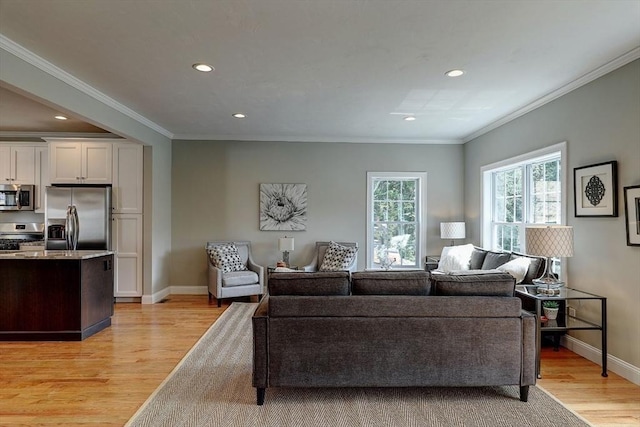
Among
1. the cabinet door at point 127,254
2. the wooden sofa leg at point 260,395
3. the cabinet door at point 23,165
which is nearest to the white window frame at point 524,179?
the wooden sofa leg at point 260,395

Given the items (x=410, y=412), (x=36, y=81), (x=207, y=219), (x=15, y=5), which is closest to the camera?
(x=15, y=5)

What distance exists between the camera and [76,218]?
4.98m

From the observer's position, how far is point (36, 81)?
3.04m

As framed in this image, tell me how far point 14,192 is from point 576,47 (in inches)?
285

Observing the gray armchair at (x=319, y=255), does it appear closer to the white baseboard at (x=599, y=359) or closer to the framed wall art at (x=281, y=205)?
the framed wall art at (x=281, y=205)

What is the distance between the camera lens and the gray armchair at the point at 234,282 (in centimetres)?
519

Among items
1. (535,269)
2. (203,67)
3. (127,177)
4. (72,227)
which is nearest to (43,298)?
(72,227)

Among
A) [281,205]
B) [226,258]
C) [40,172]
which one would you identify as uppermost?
[40,172]

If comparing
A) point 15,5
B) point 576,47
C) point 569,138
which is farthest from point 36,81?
point 569,138

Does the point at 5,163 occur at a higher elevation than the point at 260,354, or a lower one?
higher

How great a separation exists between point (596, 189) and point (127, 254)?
5.75m

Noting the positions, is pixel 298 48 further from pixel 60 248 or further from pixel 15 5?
pixel 60 248

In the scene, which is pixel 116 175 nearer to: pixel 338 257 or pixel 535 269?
pixel 338 257

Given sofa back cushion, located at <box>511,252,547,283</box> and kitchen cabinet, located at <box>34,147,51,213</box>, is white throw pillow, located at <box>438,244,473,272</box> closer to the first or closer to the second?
sofa back cushion, located at <box>511,252,547,283</box>
